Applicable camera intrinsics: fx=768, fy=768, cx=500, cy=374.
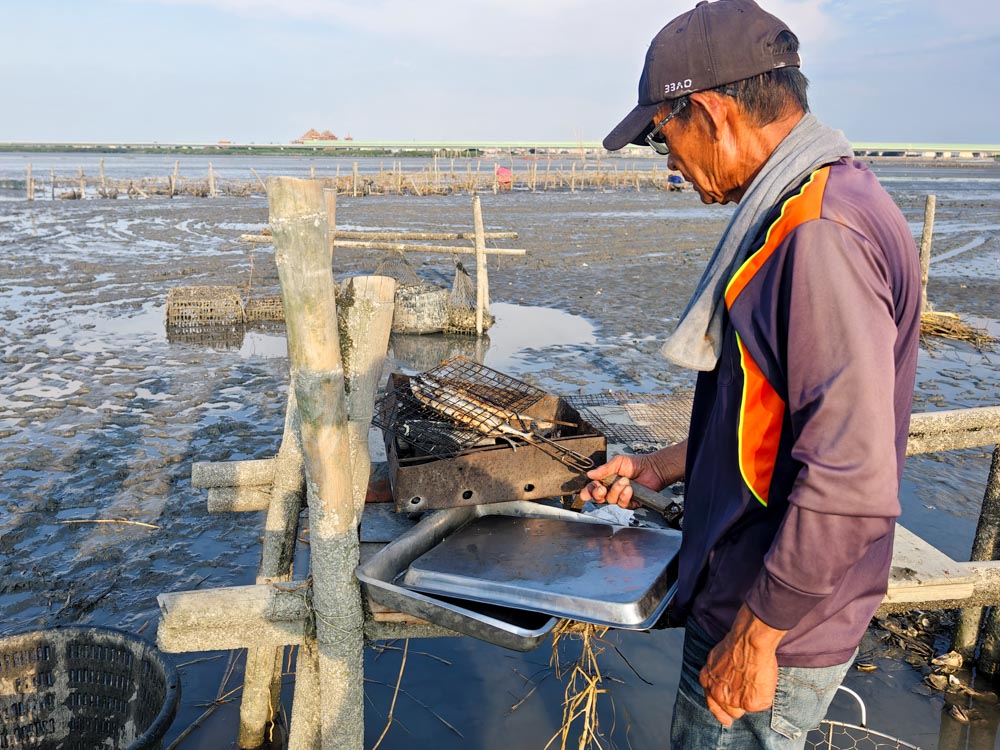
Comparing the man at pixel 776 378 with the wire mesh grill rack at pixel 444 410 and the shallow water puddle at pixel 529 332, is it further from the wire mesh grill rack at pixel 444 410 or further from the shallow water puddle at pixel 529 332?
the shallow water puddle at pixel 529 332

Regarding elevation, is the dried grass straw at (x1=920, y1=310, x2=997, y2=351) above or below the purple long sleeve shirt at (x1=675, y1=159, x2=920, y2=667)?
below

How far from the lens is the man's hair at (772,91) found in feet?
6.10

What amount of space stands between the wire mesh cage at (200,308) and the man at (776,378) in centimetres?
1288

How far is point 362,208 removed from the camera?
36.3 metres

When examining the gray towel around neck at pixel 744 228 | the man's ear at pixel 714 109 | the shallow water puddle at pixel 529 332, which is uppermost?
the man's ear at pixel 714 109

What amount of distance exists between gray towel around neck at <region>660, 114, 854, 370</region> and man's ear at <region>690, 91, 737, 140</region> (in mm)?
152

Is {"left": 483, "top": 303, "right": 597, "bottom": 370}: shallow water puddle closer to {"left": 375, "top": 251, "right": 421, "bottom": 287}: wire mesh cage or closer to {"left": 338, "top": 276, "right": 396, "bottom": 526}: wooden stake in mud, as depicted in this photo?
{"left": 375, "top": 251, "right": 421, "bottom": 287}: wire mesh cage

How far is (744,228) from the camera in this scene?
6.03ft

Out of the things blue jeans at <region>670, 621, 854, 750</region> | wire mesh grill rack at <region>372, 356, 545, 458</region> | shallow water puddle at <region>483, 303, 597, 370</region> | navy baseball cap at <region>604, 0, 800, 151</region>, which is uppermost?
navy baseball cap at <region>604, 0, 800, 151</region>

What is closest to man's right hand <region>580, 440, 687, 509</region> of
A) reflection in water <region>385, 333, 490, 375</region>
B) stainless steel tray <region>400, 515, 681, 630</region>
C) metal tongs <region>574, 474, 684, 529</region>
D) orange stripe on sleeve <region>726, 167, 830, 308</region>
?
metal tongs <region>574, 474, 684, 529</region>

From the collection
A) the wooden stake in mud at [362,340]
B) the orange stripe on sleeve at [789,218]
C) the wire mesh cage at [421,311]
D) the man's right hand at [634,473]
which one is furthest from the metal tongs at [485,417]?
the wire mesh cage at [421,311]

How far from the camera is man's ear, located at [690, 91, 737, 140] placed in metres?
1.90

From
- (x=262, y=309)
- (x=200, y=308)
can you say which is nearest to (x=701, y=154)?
(x=200, y=308)

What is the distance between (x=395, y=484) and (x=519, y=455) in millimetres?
518
